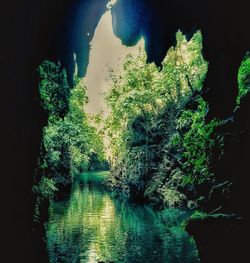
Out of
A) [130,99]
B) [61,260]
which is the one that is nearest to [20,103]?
[61,260]

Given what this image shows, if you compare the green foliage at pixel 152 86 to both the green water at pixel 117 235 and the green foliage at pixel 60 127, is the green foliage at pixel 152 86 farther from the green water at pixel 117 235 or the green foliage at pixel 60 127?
the green water at pixel 117 235

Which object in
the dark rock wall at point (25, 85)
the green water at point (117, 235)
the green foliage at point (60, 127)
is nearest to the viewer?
Result: the dark rock wall at point (25, 85)

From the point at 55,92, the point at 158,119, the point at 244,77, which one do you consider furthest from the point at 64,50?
the point at 158,119

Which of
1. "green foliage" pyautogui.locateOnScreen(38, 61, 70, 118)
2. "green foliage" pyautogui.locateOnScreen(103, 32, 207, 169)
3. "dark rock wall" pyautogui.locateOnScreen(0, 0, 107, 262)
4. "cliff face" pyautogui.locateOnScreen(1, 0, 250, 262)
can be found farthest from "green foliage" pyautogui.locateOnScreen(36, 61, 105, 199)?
"green foliage" pyautogui.locateOnScreen(103, 32, 207, 169)

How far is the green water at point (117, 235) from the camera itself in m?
16.9

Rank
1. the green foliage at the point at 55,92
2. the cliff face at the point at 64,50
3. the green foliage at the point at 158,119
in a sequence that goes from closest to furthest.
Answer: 1. the cliff face at the point at 64,50
2. the green foliage at the point at 55,92
3. the green foliage at the point at 158,119

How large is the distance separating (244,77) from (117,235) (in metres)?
14.0

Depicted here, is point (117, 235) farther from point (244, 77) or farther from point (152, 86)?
point (152, 86)

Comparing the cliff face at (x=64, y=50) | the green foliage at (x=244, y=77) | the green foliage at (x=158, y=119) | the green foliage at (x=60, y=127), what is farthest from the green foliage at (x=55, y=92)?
the green foliage at (x=244, y=77)

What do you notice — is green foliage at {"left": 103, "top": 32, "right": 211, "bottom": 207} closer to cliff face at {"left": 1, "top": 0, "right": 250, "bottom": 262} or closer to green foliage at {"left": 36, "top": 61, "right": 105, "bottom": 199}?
green foliage at {"left": 36, "top": 61, "right": 105, "bottom": 199}

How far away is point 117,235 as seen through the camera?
859 inches

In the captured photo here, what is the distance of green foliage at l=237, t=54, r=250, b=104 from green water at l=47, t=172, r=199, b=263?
852cm

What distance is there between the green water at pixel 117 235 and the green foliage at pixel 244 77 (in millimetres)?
8515

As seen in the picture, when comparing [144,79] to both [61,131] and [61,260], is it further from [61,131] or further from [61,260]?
[61,260]
